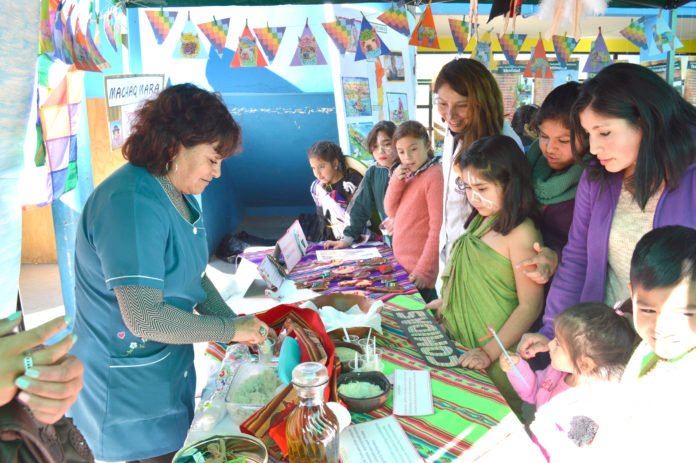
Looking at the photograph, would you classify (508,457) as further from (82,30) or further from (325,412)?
(82,30)

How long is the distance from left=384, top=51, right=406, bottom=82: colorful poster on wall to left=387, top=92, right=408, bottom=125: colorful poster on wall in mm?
177

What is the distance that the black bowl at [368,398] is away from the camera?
1.35 metres

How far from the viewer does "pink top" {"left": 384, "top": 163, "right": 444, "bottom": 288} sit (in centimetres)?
274

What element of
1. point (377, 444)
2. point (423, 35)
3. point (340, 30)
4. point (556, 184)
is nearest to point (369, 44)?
point (340, 30)

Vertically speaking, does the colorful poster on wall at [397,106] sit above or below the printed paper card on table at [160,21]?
below

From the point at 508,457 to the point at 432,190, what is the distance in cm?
183

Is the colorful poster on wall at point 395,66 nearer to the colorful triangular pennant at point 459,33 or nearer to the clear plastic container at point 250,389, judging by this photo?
the colorful triangular pennant at point 459,33

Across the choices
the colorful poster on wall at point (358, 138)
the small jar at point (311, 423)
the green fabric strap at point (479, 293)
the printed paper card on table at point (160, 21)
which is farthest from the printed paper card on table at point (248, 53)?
the small jar at point (311, 423)

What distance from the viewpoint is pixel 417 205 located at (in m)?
2.95

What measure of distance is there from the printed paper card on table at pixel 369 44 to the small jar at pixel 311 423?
386 centimetres

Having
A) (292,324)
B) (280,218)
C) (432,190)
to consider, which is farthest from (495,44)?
(292,324)

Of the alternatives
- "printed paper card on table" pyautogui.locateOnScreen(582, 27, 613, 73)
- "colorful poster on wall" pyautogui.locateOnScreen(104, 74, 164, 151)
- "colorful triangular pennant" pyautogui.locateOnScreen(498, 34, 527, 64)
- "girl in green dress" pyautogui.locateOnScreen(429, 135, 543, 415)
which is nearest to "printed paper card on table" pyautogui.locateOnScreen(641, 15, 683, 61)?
"printed paper card on table" pyautogui.locateOnScreen(582, 27, 613, 73)

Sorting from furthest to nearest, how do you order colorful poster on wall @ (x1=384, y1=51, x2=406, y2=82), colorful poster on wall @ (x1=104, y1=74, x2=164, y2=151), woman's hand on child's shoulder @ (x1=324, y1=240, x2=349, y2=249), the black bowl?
colorful poster on wall @ (x1=384, y1=51, x2=406, y2=82) → woman's hand on child's shoulder @ (x1=324, y1=240, x2=349, y2=249) → colorful poster on wall @ (x1=104, y1=74, x2=164, y2=151) → the black bowl

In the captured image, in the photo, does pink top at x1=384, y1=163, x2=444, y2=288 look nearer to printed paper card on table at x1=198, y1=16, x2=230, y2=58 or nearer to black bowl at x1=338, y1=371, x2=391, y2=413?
black bowl at x1=338, y1=371, x2=391, y2=413
